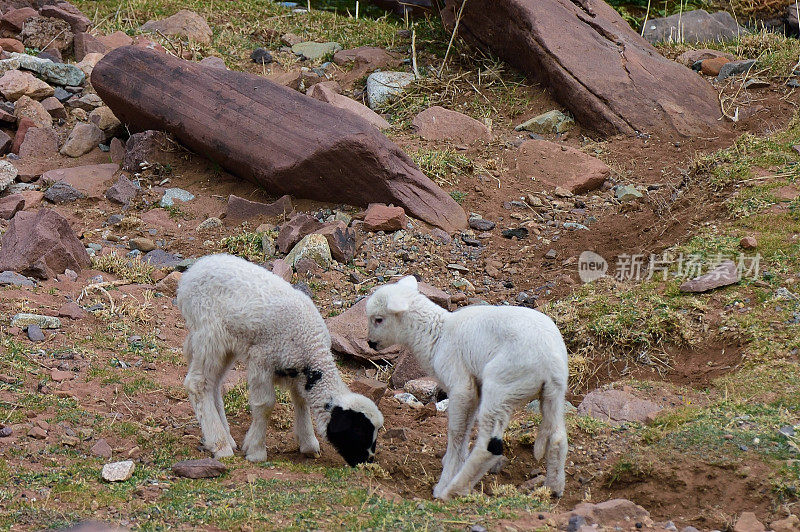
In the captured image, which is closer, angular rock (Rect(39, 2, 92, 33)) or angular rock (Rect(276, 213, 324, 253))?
angular rock (Rect(276, 213, 324, 253))

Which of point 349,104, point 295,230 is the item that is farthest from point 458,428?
point 349,104

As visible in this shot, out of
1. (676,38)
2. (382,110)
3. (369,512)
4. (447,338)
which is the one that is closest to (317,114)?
(382,110)

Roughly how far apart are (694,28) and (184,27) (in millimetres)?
10740

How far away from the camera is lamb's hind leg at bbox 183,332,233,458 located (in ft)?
23.0

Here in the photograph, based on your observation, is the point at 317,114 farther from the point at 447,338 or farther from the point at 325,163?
the point at 447,338

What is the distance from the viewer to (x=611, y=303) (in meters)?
9.37

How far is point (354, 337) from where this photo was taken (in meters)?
9.38

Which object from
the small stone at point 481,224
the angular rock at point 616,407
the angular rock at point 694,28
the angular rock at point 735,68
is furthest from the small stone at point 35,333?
the angular rock at point 694,28

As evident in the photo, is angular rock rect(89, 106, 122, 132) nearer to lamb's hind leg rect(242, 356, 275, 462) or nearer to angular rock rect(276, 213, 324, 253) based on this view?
angular rock rect(276, 213, 324, 253)

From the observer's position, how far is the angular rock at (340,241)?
1088 centimetres

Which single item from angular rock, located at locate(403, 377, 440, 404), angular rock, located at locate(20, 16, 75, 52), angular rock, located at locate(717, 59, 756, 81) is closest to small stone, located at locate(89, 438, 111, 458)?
angular rock, located at locate(403, 377, 440, 404)

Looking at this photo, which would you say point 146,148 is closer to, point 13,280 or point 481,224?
point 13,280

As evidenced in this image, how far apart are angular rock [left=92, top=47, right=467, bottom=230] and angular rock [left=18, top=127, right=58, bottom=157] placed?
1.32 metres

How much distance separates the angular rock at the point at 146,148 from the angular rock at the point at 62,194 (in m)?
0.93
